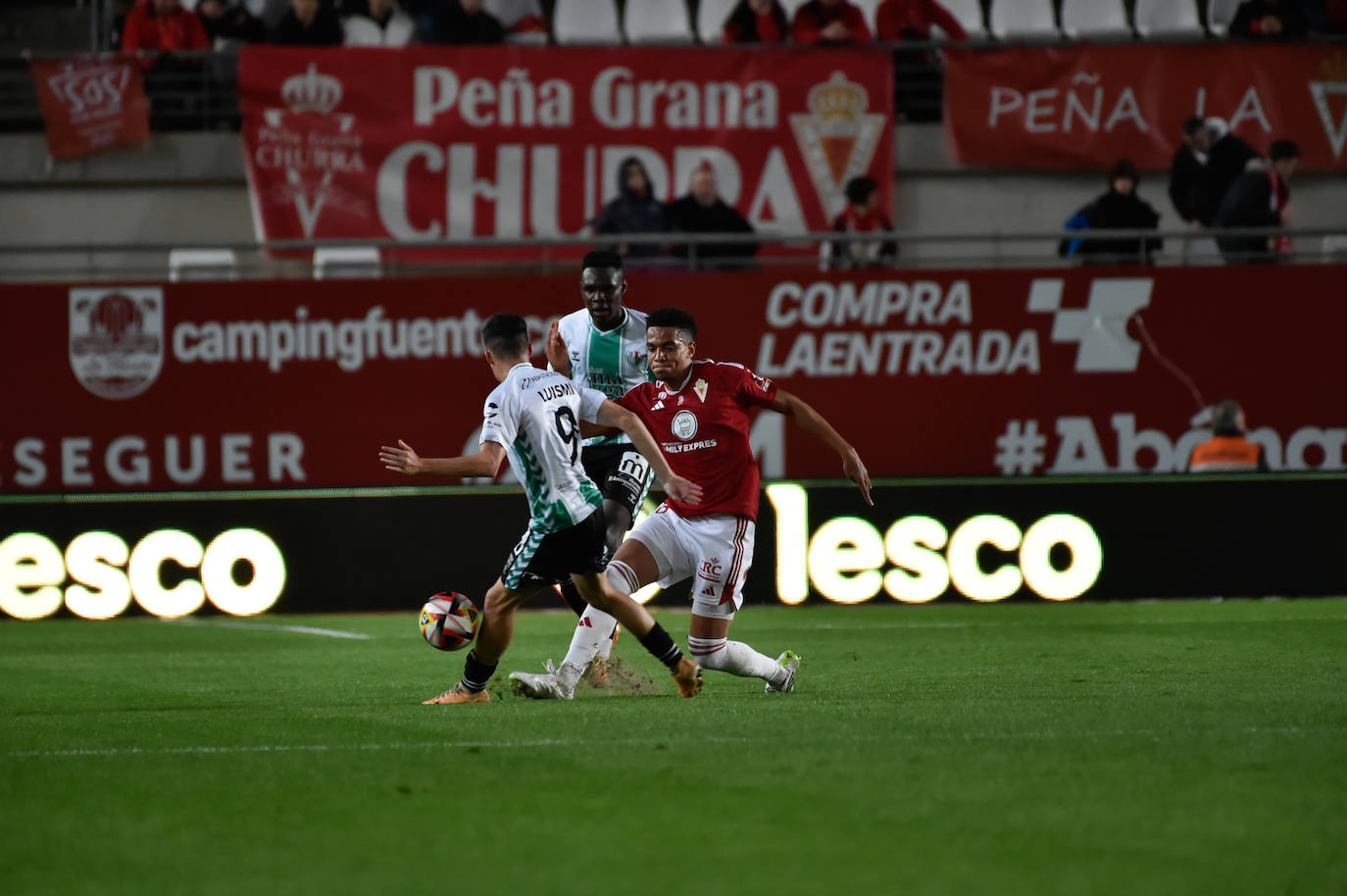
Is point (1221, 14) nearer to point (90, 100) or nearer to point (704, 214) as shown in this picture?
point (704, 214)

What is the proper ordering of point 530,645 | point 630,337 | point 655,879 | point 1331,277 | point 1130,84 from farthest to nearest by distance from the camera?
point 1130,84 → point 1331,277 → point 530,645 → point 630,337 → point 655,879

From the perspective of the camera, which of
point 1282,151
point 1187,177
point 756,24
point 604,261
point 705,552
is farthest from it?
point 756,24

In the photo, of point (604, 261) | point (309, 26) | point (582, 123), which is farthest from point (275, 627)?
point (309, 26)

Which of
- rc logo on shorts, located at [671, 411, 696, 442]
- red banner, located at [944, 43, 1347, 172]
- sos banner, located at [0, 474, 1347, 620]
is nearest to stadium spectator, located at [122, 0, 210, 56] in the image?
sos banner, located at [0, 474, 1347, 620]

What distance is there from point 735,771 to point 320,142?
42.8 feet

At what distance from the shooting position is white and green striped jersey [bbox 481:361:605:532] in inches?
315

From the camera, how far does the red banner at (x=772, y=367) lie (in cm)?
1684

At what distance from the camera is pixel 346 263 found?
16.9 m

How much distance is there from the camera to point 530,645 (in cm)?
1176

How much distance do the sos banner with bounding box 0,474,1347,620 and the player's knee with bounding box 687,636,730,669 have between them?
5556 mm

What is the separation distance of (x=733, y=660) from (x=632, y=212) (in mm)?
9095

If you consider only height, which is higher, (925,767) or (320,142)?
(320,142)

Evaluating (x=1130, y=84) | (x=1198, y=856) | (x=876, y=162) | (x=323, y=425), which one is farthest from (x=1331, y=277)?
(x=1198, y=856)

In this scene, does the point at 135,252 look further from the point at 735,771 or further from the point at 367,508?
the point at 735,771
